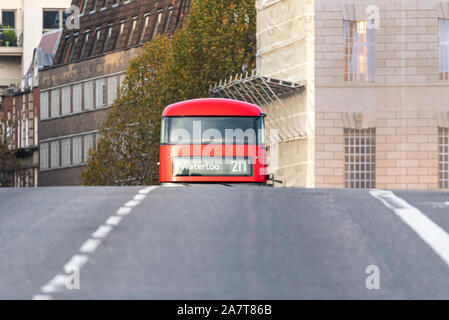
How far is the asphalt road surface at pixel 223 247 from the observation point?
13.8 metres

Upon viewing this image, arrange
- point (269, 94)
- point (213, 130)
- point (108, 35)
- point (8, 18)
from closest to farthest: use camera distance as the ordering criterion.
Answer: point (213, 130) < point (269, 94) < point (108, 35) < point (8, 18)

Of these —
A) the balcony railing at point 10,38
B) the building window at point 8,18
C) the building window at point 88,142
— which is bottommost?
the building window at point 88,142

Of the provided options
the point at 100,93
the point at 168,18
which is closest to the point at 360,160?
the point at 168,18

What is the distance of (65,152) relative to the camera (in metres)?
108

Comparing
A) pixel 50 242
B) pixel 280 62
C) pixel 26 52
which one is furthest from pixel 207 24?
pixel 26 52

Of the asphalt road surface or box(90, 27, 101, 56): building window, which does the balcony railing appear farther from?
the asphalt road surface

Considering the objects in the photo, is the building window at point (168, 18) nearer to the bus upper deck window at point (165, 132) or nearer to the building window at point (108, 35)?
the building window at point (108, 35)

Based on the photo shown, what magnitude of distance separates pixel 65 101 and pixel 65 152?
3.81 m

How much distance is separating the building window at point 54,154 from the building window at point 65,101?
2.61 m

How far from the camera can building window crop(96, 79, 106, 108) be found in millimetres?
101438

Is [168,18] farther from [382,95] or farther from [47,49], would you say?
[382,95]

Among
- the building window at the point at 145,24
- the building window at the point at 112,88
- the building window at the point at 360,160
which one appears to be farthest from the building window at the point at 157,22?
the building window at the point at 360,160

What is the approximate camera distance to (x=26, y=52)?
417 ft
